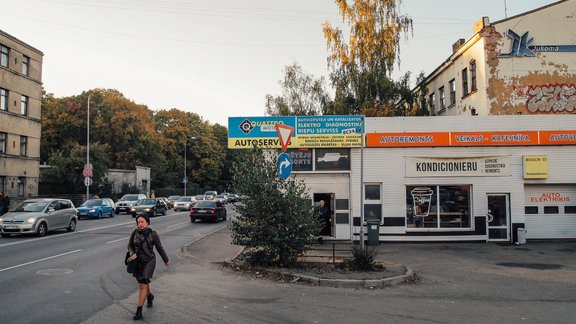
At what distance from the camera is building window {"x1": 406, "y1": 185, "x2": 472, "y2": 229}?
690 inches

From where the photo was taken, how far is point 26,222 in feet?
59.0

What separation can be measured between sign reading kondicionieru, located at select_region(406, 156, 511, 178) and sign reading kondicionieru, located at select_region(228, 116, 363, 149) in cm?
251

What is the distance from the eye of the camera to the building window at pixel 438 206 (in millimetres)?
17516

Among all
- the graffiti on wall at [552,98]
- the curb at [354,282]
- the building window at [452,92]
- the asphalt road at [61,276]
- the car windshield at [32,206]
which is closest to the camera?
the asphalt road at [61,276]

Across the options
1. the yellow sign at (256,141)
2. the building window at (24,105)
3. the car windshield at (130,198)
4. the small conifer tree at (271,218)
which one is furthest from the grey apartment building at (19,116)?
the small conifer tree at (271,218)

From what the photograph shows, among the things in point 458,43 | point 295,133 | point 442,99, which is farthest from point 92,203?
point 458,43

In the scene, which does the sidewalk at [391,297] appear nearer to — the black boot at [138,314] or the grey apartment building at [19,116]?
the black boot at [138,314]

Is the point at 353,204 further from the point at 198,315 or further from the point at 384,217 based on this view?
the point at 198,315

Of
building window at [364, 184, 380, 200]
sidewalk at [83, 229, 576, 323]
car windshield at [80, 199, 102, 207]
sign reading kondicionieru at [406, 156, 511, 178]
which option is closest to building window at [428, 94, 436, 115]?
sign reading kondicionieru at [406, 156, 511, 178]

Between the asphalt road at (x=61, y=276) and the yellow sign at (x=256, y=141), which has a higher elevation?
the yellow sign at (x=256, y=141)

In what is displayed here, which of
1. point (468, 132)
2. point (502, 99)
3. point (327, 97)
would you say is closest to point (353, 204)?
point (468, 132)

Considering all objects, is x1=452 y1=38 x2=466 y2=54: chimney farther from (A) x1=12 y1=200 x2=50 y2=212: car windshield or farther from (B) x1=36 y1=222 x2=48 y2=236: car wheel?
(B) x1=36 y1=222 x2=48 y2=236: car wheel

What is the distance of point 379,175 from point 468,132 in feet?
12.8

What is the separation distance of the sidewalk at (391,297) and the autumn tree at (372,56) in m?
18.6
